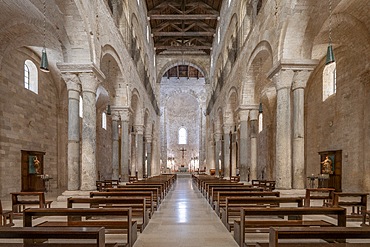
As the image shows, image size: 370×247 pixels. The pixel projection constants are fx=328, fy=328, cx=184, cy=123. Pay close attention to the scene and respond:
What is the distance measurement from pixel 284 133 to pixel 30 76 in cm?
1363

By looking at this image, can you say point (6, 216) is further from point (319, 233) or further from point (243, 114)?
point (243, 114)

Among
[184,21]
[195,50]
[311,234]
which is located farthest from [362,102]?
[195,50]

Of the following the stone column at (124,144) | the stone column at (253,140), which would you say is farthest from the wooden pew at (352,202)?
the stone column at (124,144)

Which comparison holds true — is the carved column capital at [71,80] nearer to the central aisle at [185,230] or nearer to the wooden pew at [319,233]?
the central aisle at [185,230]

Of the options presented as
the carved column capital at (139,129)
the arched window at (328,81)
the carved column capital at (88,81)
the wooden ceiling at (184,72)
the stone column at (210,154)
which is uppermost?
the wooden ceiling at (184,72)

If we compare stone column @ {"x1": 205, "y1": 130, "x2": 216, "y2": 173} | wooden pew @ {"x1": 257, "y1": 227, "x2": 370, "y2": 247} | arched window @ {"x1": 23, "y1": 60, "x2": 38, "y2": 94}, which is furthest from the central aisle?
stone column @ {"x1": 205, "y1": 130, "x2": 216, "y2": 173}

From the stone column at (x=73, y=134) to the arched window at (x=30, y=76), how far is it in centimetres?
728

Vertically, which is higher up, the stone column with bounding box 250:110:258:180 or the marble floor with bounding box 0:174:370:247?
the stone column with bounding box 250:110:258:180

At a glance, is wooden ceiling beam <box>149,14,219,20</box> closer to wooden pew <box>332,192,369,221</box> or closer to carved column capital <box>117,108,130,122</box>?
carved column capital <box>117,108,130,122</box>

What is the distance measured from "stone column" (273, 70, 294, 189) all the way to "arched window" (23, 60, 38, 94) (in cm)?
1291

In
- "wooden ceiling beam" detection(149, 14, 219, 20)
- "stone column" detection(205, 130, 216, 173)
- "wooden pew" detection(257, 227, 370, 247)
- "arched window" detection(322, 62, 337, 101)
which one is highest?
"wooden ceiling beam" detection(149, 14, 219, 20)

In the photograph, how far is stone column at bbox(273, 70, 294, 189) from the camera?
11.2 metres

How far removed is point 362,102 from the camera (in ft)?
47.7

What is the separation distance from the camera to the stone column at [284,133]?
11.2 meters
